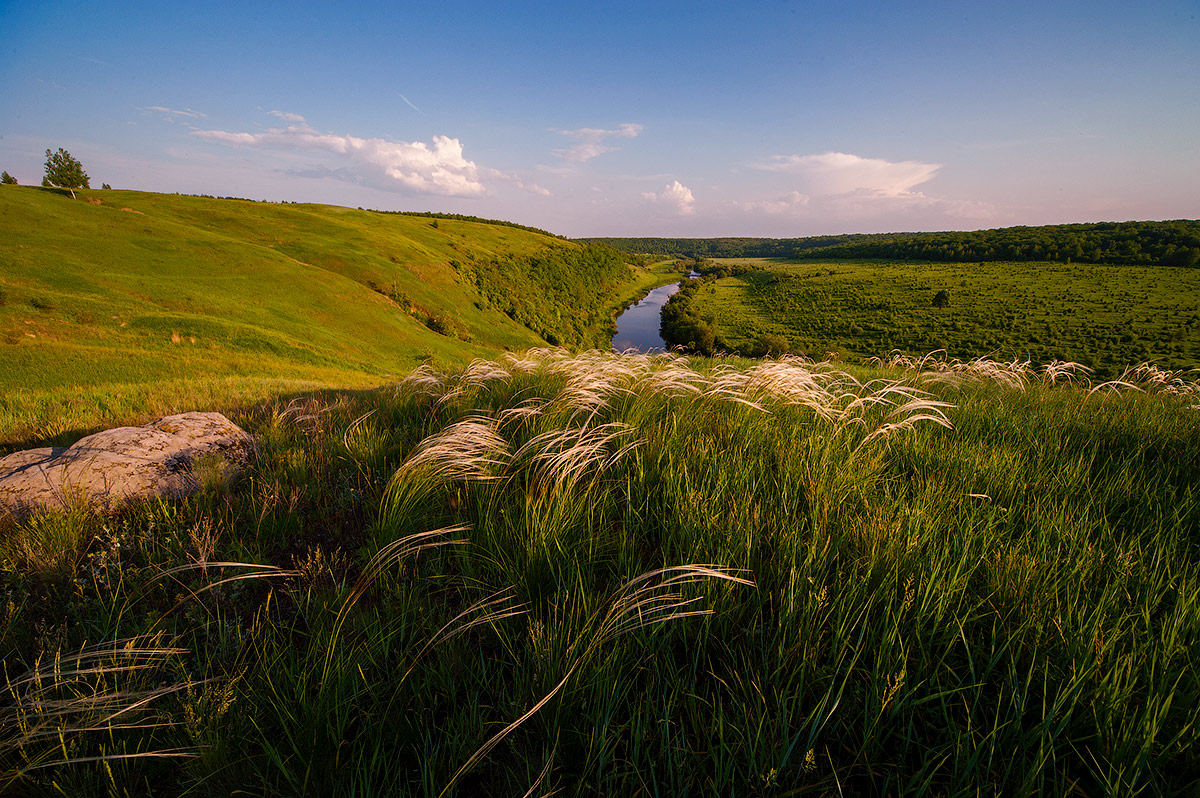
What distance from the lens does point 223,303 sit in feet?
78.3

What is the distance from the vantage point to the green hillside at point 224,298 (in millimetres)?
15453

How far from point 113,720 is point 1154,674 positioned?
10.2 feet

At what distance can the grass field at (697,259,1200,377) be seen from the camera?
1838 inches

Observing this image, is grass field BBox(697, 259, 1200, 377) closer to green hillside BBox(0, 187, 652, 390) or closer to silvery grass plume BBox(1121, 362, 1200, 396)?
green hillside BBox(0, 187, 652, 390)

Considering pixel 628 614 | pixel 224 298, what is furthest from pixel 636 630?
pixel 224 298

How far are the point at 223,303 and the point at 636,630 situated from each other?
31.7 metres

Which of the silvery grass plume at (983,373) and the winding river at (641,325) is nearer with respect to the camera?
the silvery grass plume at (983,373)

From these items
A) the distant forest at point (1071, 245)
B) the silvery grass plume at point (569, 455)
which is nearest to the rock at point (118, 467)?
the silvery grass plume at point (569, 455)

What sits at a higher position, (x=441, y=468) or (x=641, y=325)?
(x=441, y=468)

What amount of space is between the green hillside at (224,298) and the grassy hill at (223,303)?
11 centimetres

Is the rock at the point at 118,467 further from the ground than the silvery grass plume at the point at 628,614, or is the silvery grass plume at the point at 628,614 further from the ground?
the silvery grass plume at the point at 628,614

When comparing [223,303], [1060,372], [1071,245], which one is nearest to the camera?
[1060,372]

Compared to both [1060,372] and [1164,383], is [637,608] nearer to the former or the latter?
[1060,372]

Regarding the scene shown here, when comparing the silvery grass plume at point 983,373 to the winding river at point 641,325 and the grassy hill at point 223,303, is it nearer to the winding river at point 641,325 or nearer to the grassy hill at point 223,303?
the grassy hill at point 223,303
